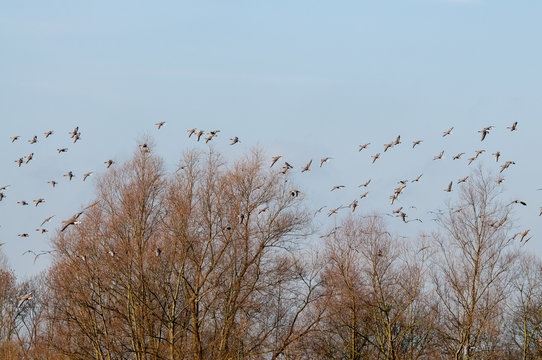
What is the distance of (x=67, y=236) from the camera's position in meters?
38.8

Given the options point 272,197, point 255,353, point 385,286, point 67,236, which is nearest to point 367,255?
point 385,286

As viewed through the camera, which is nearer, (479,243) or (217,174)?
(217,174)

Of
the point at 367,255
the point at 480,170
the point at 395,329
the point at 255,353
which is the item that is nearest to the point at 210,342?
the point at 255,353

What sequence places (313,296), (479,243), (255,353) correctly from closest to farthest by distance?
1. (255,353)
2. (313,296)
3. (479,243)

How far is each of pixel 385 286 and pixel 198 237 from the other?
40.3 ft

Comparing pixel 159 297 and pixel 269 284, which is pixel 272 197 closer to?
pixel 269 284

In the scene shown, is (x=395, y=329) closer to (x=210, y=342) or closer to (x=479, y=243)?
(x=479, y=243)

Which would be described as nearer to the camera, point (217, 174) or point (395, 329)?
point (217, 174)

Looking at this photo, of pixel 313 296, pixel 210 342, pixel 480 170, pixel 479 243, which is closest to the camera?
pixel 210 342

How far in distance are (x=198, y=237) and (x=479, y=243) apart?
48.8 ft

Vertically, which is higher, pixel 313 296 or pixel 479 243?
pixel 479 243

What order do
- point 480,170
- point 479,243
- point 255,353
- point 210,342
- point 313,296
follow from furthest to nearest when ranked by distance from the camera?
point 480,170 < point 479,243 < point 313,296 < point 210,342 < point 255,353

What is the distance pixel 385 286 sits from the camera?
146ft

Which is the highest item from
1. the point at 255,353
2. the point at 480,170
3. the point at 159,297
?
the point at 480,170
